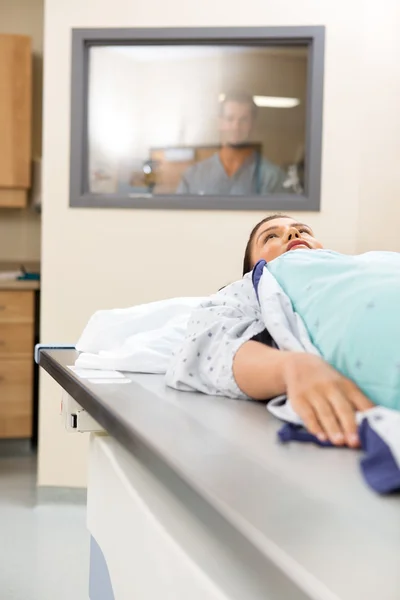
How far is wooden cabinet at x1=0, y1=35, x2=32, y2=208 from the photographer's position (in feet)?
13.1

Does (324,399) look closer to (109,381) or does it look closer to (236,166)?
(109,381)

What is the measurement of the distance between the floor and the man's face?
1.64 metres

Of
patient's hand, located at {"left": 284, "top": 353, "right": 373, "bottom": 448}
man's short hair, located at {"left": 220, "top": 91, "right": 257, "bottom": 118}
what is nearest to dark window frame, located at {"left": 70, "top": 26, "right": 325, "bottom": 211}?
man's short hair, located at {"left": 220, "top": 91, "right": 257, "bottom": 118}

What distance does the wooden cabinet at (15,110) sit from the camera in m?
4.00

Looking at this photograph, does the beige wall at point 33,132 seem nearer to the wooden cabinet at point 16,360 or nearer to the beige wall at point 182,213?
the wooden cabinet at point 16,360

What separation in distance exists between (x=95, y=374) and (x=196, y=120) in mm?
1963

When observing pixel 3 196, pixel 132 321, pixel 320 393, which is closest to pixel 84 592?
pixel 132 321

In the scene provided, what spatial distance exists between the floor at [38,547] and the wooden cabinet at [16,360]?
0.49 metres

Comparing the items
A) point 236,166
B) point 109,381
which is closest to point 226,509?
point 109,381

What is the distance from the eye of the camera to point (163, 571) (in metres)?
1.01

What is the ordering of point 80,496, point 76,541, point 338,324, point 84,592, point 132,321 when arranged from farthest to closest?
point 80,496, point 76,541, point 84,592, point 132,321, point 338,324

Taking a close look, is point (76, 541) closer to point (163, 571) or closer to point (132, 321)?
point (132, 321)

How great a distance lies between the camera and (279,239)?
2.05 m

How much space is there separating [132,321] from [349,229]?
4.88ft
